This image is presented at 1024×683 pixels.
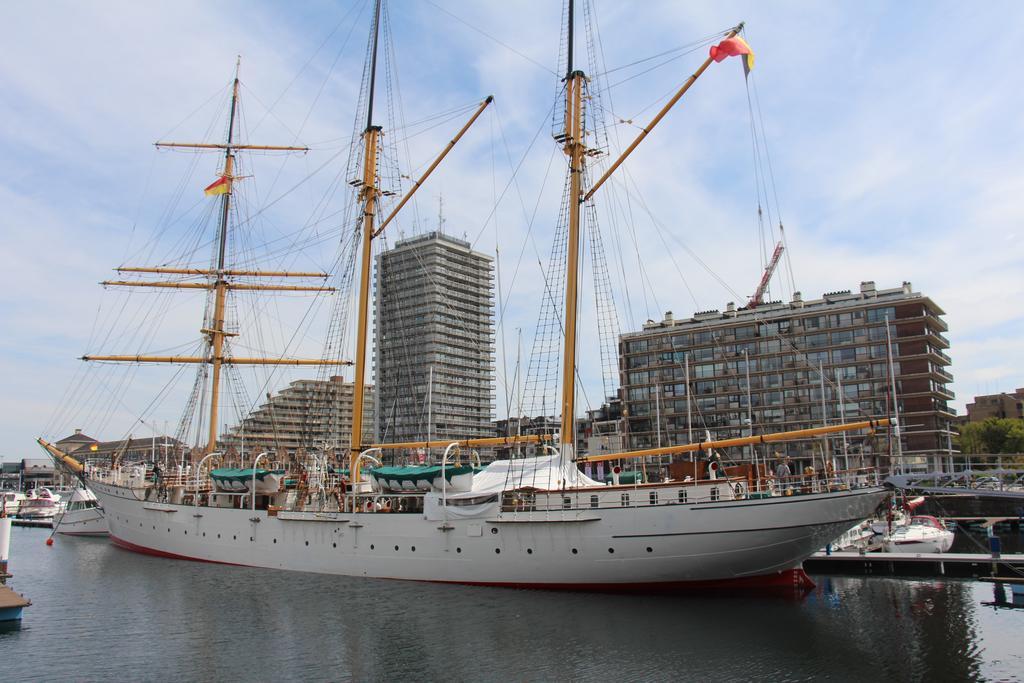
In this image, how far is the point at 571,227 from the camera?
1389 inches

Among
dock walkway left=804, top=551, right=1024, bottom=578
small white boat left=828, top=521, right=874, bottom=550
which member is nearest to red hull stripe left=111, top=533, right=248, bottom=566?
dock walkway left=804, top=551, right=1024, bottom=578

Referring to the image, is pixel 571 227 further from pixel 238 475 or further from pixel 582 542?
pixel 238 475

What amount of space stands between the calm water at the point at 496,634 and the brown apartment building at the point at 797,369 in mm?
52752

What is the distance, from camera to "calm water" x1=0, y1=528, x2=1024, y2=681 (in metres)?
19.7

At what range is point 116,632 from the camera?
2425cm

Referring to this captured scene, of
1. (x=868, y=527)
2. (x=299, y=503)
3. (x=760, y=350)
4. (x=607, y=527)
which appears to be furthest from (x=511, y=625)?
(x=760, y=350)

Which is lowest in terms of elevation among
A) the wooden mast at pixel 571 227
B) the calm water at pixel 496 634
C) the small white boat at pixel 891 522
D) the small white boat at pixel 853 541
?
the calm water at pixel 496 634

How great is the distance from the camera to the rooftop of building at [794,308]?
282ft

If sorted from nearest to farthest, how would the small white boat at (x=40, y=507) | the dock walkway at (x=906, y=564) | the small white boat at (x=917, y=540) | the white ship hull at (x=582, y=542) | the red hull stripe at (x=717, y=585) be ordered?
the white ship hull at (x=582, y=542), the red hull stripe at (x=717, y=585), the dock walkway at (x=906, y=564), the small white boat at (x=917, y=540), the small white boat at (x=40, y=507)

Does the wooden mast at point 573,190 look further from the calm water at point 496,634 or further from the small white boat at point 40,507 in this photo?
the small white boat at point 40,507

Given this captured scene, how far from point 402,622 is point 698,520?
11.3 m

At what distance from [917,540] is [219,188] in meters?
54.0

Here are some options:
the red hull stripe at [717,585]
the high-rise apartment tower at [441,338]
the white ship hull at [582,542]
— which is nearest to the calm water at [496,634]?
the red hull stripe at [717,585]

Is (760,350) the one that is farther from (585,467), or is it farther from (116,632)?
(116,632)
